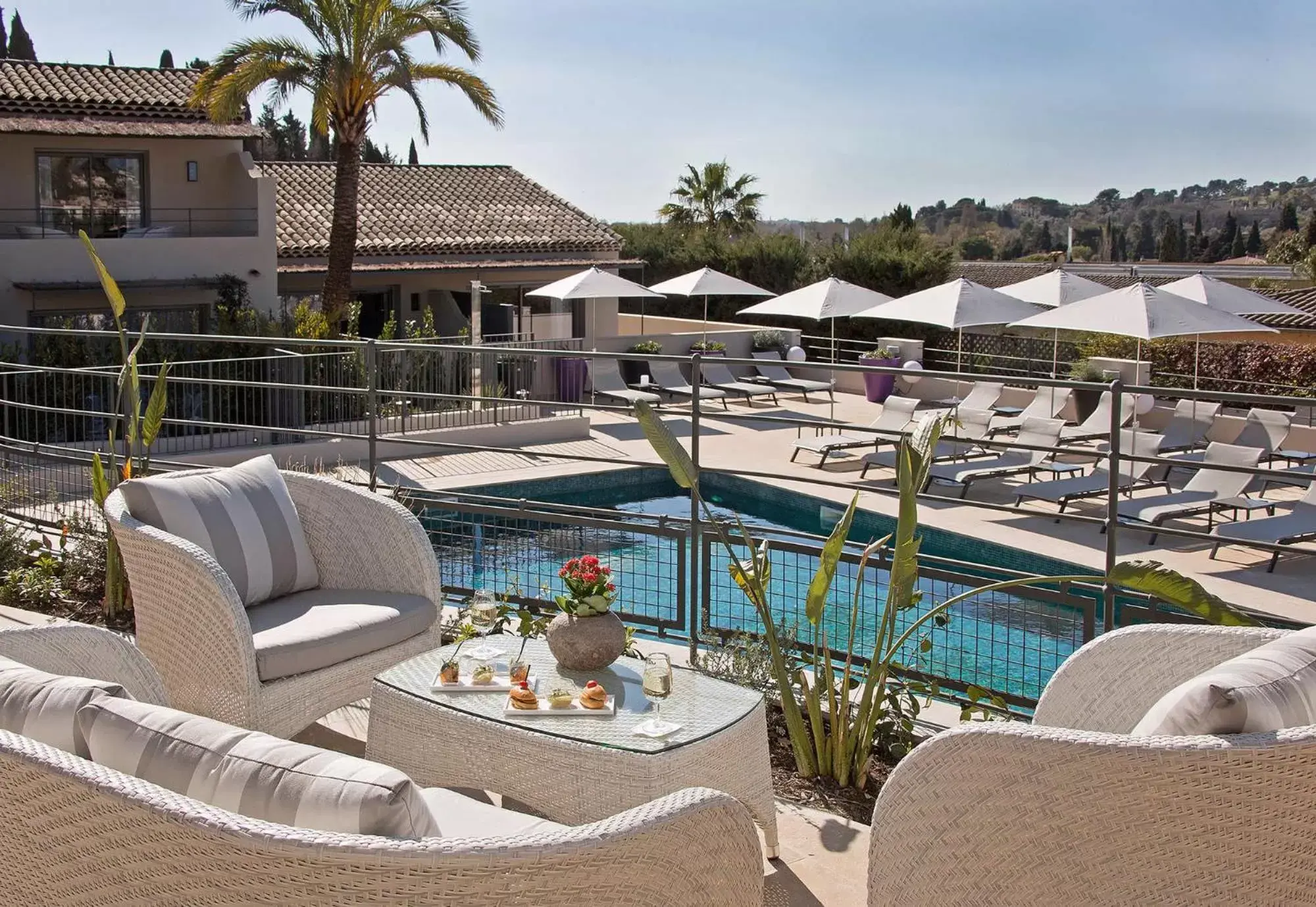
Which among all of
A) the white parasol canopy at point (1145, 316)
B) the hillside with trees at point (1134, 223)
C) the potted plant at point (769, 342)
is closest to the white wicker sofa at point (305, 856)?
the white parasol canopy at point (1145, 316)

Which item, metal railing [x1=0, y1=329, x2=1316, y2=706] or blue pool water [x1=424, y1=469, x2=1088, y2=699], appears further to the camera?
blue pool water [x1=424, y1=469, x2=1088, y2=699]

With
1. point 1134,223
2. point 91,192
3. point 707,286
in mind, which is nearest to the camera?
point 91,192

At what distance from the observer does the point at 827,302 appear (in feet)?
71.5

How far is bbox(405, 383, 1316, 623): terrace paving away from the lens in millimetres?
11336

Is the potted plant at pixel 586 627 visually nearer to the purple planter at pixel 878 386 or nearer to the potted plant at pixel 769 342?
the purple planter at pixel 878 386

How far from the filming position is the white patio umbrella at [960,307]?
63.3 ft

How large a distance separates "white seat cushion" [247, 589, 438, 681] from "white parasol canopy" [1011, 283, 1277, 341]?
40.2ft

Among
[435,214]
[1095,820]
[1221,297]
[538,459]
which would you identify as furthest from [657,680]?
[435,214]

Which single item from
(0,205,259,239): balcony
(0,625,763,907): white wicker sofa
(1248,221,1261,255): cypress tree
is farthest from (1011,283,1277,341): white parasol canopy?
(1248,221,1261,255): cypress tree

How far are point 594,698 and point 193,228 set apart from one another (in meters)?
22.4

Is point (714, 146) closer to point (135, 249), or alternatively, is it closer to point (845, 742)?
point (135, 249)

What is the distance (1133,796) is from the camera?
9.21ft

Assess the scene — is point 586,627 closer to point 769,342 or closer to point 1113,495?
point 1113,495

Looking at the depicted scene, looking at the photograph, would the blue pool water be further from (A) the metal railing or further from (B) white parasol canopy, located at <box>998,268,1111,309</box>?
(B) white parasol canopy, located at <box>998,268,1111,309</box>
